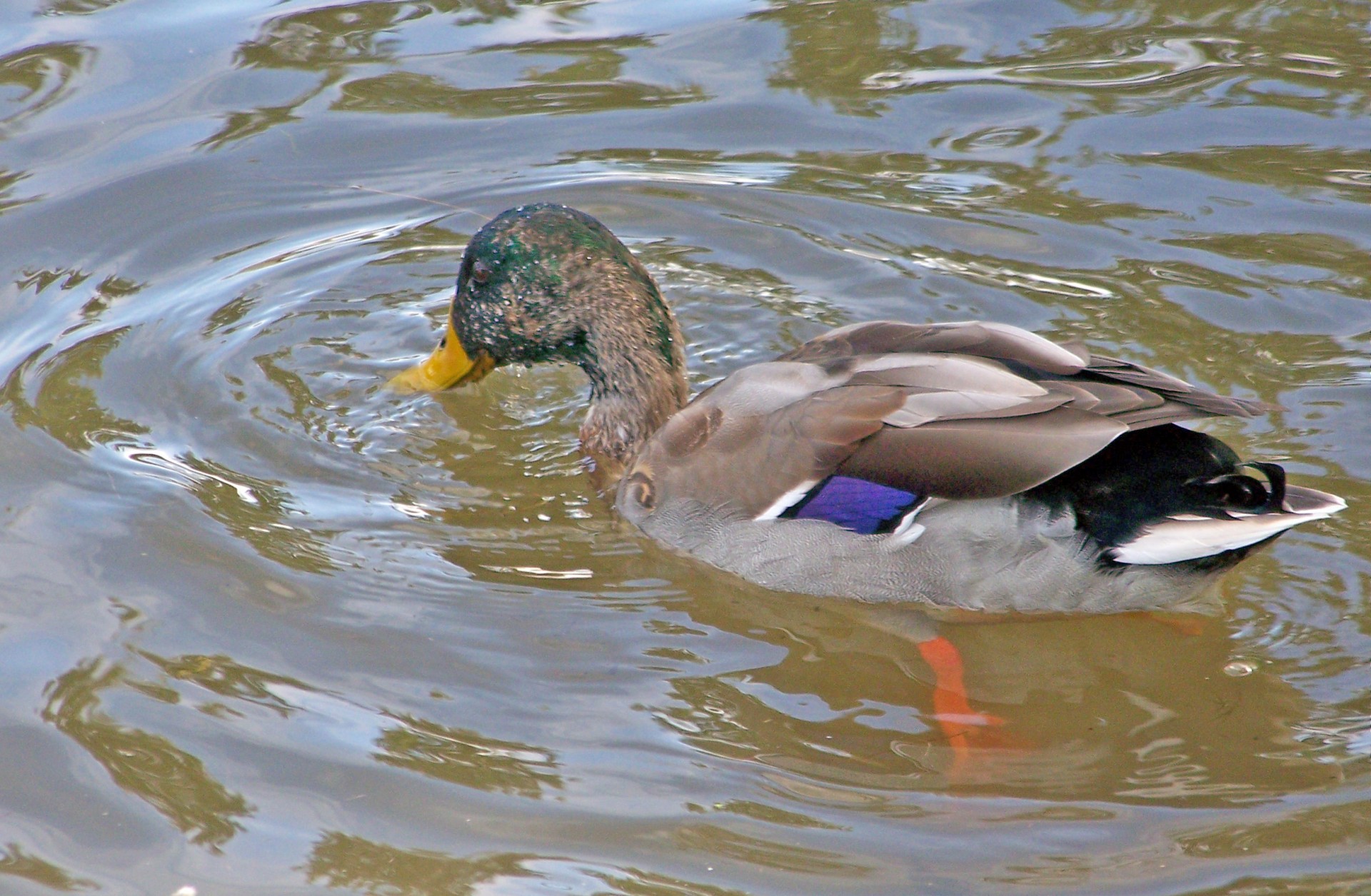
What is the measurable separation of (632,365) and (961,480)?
60.0 inches

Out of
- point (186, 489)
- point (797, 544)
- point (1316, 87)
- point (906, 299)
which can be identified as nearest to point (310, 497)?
point (186, 489)

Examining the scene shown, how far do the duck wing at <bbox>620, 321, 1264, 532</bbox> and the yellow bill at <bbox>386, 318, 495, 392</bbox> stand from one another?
0.97 metres

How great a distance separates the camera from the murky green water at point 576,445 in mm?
3723

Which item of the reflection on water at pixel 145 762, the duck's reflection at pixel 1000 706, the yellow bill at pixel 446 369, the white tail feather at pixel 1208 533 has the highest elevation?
the yellow bill at pixel 446 369

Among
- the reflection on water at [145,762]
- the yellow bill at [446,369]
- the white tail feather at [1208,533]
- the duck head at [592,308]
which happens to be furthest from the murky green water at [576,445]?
the white tail feather at [1208,533]

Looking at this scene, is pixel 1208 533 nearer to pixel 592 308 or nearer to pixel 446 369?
pixel 592 308

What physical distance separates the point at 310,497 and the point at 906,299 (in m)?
2.57

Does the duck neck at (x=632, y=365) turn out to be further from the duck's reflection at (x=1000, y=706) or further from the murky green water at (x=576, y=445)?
the duck's reflection at (x=1000, y=706)

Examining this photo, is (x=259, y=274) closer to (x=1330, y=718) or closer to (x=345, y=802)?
(x=345, y=802)

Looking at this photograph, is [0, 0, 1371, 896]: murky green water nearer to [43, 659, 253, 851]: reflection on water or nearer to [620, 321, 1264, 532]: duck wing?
[43, 659, 253, 851]: reflection on water

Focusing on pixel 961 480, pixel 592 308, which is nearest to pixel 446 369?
pixel 592 308

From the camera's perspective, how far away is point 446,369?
5625 mm

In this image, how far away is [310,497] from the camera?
199 inches

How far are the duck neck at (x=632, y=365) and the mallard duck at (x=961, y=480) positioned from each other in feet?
0.94
